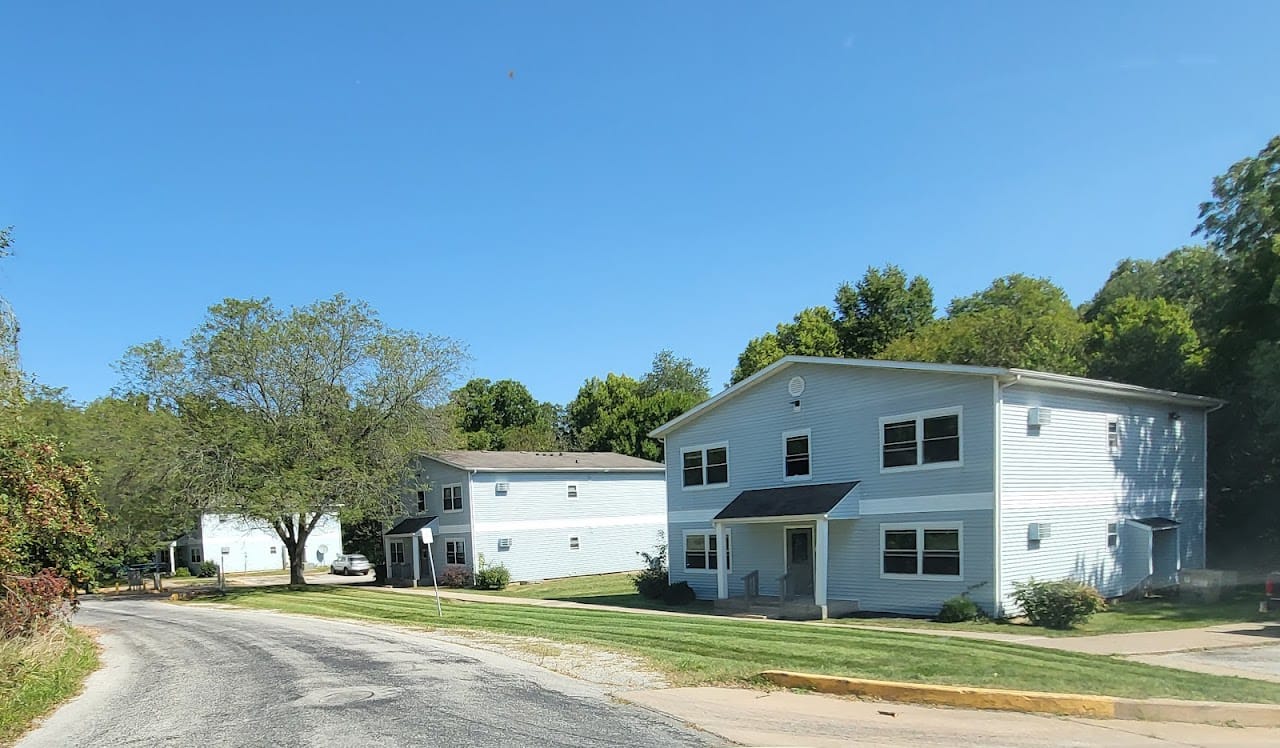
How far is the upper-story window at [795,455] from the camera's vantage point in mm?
24844

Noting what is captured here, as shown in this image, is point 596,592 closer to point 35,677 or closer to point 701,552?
point 701,552

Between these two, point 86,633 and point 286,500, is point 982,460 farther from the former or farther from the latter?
point 286,500

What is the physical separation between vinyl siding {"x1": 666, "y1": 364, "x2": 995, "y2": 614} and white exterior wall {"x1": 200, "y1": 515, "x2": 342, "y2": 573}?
36.3m

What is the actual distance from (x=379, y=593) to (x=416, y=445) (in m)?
6.53

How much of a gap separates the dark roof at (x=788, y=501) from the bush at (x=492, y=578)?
42.3 ft

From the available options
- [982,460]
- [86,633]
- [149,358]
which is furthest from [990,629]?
[149,358]

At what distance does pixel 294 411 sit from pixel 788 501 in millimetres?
22931

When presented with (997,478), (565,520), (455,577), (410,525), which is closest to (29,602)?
(997,478)

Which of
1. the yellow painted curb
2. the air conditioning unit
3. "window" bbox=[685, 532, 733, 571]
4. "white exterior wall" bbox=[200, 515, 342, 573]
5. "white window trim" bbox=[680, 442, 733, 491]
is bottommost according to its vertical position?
"white exterior wall" bbox=[200, 515, 342, 573]

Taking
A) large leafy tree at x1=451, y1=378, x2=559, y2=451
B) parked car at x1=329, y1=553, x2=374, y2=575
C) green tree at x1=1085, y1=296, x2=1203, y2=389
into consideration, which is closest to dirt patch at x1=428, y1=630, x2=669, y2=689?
green tree at x1=1085, y1=296, x2=1203, y2=389

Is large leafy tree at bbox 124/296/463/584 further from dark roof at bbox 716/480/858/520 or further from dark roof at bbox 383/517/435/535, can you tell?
dark roof at bbox 716/480/858/520

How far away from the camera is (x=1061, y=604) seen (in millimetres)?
18234

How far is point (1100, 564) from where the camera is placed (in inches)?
887

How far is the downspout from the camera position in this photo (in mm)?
19938
